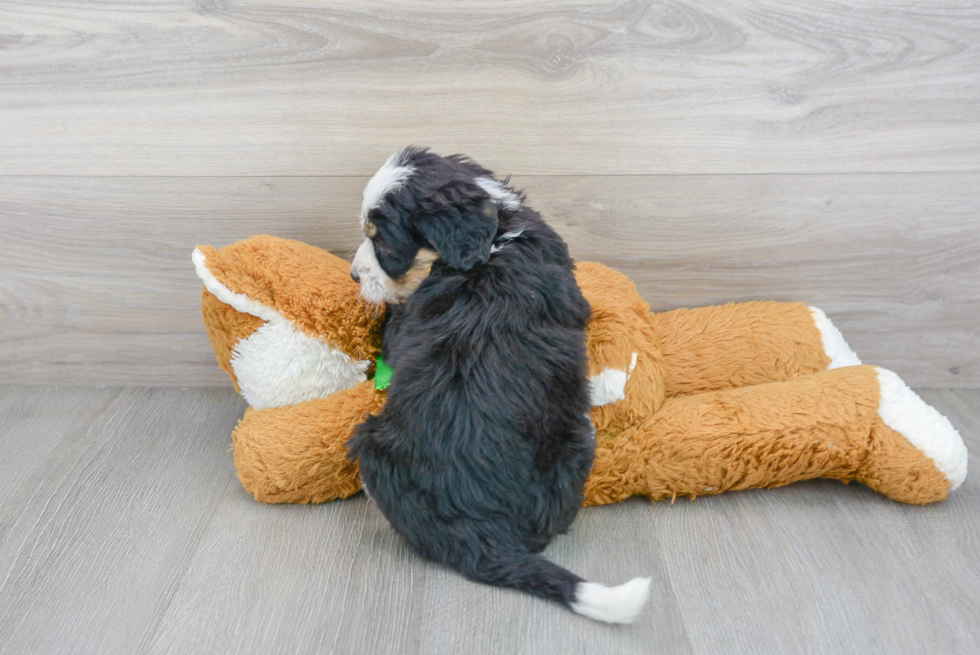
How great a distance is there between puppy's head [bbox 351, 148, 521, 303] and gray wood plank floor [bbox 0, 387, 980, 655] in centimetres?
41

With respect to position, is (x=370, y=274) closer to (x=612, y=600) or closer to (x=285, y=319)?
(x=285, y=319)

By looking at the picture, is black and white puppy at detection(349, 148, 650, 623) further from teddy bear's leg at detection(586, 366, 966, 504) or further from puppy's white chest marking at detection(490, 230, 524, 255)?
teddy bear's leg at detection(586, 366, 966, 504)

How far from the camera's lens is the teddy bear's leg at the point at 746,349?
1.33 metres

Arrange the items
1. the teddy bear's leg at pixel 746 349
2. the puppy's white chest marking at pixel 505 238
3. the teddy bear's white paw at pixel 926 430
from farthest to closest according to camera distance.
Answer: the teddy bear's leg at pixel 746 349
the teddy bear's white paw at pixel 926 430
the puppy's white chest marking at pixel 505 238

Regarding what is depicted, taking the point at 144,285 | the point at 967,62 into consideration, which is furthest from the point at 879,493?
the point at 144,285

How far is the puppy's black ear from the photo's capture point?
3.27ft

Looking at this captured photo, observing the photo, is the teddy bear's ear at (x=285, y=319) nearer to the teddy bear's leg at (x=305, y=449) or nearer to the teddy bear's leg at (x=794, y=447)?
the teddy bear's leg at (x=305, y=449)

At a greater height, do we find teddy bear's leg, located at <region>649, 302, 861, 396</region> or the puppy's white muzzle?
the puppy's white muzzle

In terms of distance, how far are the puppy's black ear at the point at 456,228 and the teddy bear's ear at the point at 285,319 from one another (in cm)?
28

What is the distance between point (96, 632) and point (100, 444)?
53 cm

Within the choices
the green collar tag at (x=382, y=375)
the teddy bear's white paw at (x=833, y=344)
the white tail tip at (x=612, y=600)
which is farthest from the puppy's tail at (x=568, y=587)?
the teddy bear's white paw at (x=833, y=344)

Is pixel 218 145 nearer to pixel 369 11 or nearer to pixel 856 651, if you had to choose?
pixel 369 11

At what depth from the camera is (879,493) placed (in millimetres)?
1220

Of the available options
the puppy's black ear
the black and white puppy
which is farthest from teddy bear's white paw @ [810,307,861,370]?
the puppy's black ear
